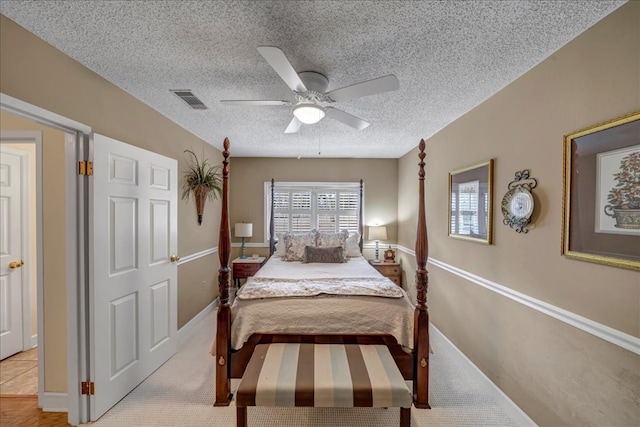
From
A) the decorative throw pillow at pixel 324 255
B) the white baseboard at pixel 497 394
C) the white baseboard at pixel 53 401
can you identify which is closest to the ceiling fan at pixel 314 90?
the decorative throw pillow at pixel 324 255

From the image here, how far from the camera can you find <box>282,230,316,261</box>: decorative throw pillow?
4.17 metres

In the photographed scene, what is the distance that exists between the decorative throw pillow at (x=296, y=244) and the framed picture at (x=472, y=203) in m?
2.09

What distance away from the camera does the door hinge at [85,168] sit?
1929 mm

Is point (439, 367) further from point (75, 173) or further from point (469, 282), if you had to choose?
point (75, 173)

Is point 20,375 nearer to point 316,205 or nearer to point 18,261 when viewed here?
point 18,261

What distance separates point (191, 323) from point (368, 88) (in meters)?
3.42

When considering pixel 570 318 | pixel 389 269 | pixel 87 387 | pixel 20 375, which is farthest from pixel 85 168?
pixel 389 269

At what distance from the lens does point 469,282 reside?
8.71 ft

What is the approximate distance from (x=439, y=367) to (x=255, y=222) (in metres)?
3.62

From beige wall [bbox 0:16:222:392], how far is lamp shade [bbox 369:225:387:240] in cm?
293

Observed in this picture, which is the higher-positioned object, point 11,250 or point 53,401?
point 11,250

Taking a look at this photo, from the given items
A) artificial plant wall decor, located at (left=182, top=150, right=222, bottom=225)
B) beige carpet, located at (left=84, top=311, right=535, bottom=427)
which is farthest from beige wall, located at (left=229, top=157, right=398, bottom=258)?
beige carpet, located at (left=84, top=311, right=535, bottom=427)

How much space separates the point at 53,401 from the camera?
6.76 ft

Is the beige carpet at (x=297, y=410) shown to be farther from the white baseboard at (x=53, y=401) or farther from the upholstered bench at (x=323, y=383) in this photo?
the upholstered bench at (x=323, y=383)
